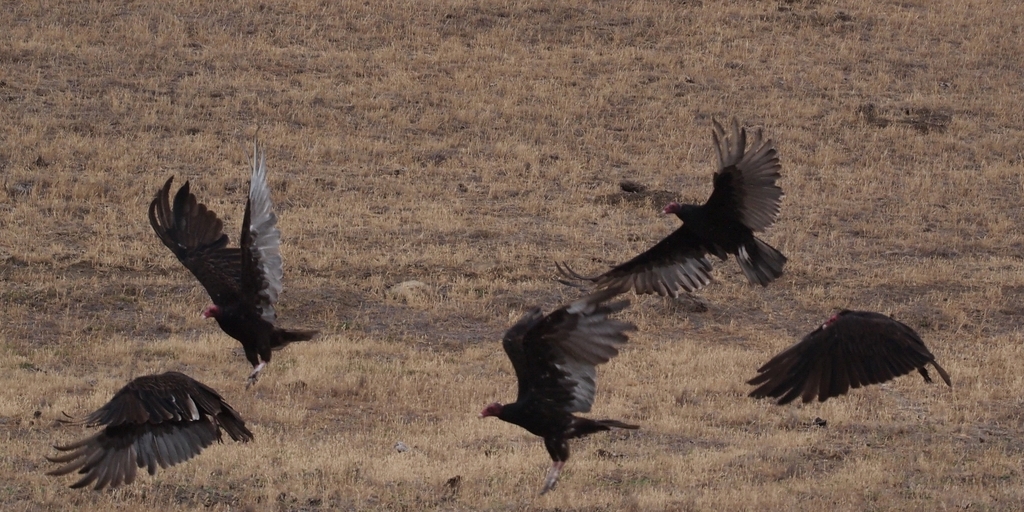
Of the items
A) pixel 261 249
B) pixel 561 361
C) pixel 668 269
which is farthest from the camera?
pixel 668 269

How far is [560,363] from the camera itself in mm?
8320

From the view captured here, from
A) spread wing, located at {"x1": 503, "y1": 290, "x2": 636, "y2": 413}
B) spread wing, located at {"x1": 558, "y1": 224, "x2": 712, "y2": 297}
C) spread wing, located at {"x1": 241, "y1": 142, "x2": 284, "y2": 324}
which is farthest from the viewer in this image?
spread wing, located at {"x1": 558, "y1": 224, "x2": 712, "y2": 297}

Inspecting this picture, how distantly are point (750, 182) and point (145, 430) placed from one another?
16.4 ft

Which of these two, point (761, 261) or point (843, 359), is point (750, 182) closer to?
point (761, 261)

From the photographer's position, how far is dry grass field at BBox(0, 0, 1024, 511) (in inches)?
423

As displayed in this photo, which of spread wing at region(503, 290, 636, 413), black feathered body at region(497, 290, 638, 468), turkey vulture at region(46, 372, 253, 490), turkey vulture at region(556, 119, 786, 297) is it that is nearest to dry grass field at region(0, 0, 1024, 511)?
turkey vulture at region(46, 372, 253, 490)

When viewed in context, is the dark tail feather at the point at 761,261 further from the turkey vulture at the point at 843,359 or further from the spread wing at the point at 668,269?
the turkey vulture at the point at 843,359

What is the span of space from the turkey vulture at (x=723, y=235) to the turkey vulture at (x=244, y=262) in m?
2.43

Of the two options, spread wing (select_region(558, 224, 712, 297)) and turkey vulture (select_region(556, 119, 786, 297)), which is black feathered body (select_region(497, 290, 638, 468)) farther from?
spread wing (select_region(558, 224, 712, 297))

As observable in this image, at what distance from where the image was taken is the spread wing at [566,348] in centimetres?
784

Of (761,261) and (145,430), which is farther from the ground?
(761,261)

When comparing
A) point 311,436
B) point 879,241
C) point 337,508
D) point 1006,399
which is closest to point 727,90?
point 879,241

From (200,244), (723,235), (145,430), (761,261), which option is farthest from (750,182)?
(145,430)

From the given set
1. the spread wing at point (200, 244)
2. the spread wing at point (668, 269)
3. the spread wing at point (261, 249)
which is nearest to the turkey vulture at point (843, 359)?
the spread wing at point (668, 269)
